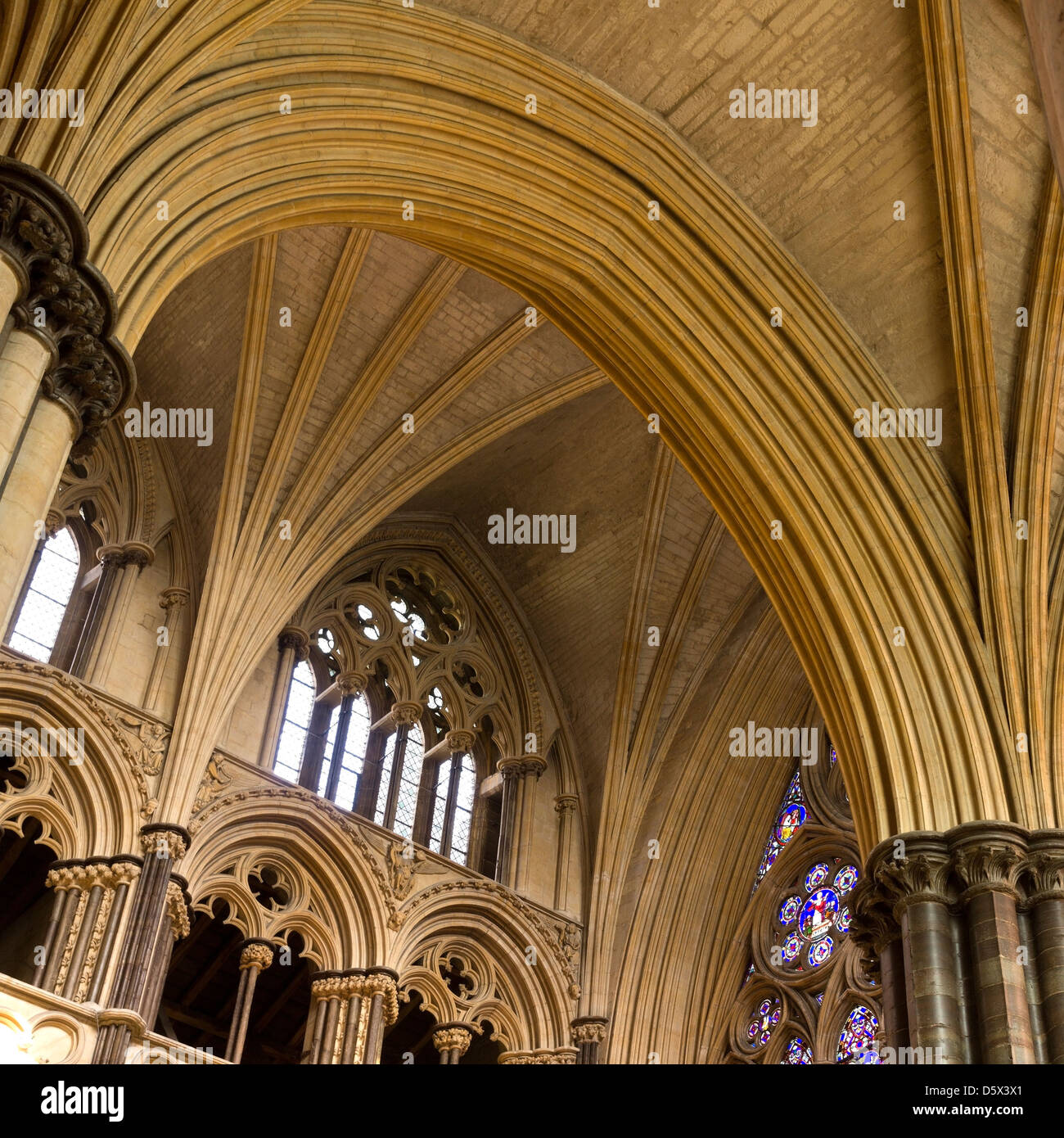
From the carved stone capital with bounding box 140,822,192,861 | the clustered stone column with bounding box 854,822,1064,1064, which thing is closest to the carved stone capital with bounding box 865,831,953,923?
the clustered stone column with bounding box 854,822,1064,1064

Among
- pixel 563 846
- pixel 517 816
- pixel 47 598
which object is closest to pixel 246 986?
pixel 47 598

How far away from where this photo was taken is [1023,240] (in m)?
11.5

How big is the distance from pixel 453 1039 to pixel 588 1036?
1.49 m

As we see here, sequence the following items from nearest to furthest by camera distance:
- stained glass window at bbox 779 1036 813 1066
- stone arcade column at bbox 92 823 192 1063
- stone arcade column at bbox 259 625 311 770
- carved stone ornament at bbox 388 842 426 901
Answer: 1. stone arcade column at bbox 92 823 192 1063
2. stone arcade column at bbox 259 625 311 770
3. carved stone ornament at bbox 388 842 426 901
4. stained glass window at bbox 779 1036 813 1066

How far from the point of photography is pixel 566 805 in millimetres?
16234

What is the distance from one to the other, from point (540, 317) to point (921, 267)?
3.93 m

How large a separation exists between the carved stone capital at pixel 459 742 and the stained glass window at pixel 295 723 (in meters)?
1.69

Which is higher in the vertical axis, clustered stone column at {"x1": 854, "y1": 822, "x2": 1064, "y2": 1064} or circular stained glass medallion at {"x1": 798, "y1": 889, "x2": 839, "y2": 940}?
circular stained glass medallion at {"x1": 798, "y1": 889, "x2": 839, "y2": 940}

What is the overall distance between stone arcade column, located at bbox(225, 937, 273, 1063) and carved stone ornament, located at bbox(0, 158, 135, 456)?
6.39 m

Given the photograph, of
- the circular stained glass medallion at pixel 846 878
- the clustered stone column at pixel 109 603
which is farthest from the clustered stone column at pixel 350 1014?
the circular stained glass medallion at pixel 846 878

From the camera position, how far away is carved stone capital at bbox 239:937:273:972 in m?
12.8

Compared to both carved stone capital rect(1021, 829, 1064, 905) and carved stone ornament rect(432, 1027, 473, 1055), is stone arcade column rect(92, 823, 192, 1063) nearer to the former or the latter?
carved stone ornament rect(432, 1027, 473, 1055)

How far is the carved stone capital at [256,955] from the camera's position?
41.9 feet
